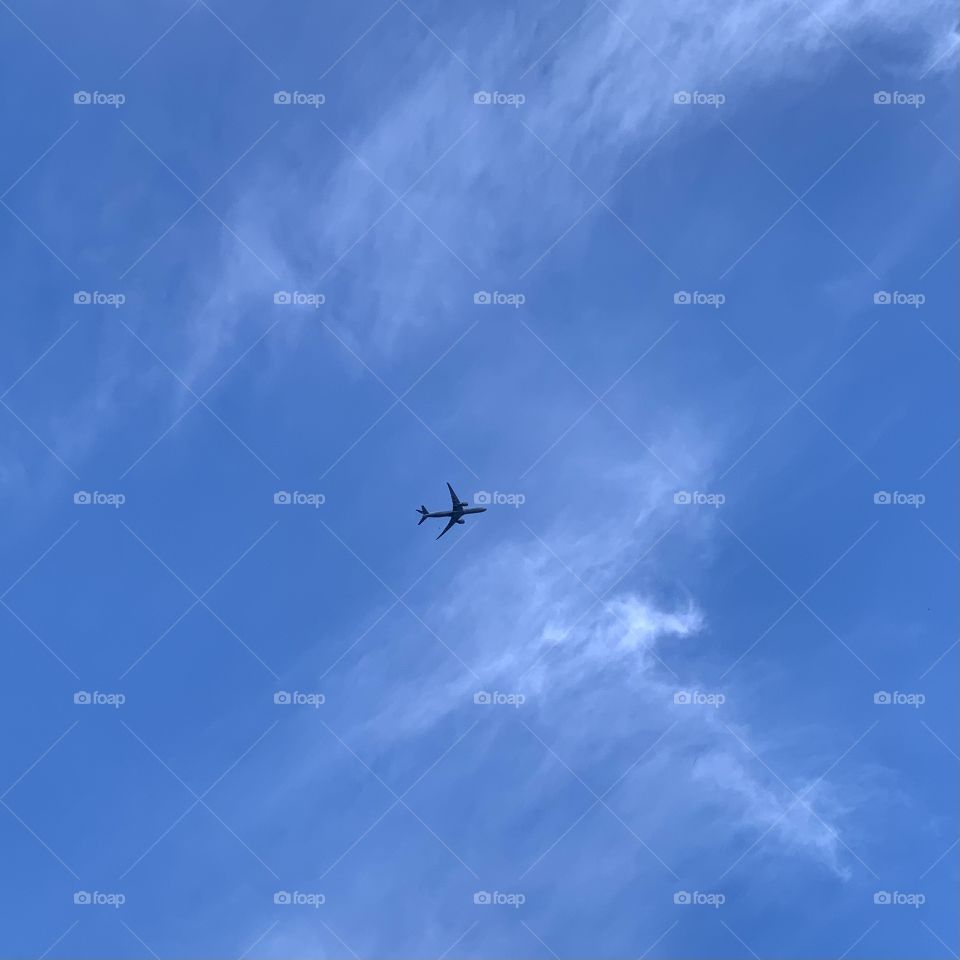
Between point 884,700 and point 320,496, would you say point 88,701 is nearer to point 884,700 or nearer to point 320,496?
point 320,496

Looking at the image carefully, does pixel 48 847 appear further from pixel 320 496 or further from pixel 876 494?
pixel 876 494

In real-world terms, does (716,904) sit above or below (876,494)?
below

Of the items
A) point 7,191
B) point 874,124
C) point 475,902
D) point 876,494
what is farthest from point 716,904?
point 7,191

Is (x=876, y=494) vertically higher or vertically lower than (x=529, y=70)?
lower

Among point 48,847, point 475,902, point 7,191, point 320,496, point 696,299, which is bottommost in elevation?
point 48,847

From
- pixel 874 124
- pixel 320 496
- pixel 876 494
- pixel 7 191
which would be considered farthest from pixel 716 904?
pixel 7 191

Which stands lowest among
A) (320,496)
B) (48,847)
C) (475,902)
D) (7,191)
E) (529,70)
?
(48,847)

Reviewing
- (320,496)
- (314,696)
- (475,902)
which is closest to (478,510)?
(320,496)

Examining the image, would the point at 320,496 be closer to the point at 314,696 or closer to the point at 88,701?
the point at 314,696

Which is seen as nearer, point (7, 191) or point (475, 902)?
point (475, 902)
